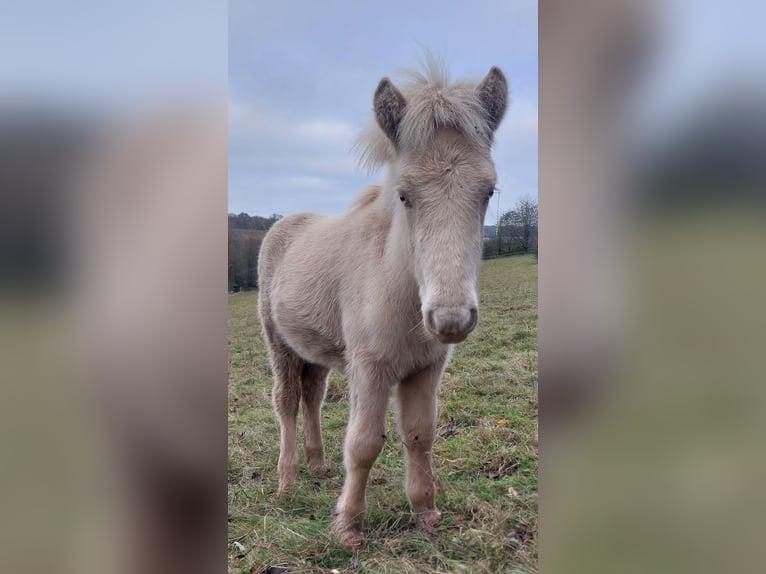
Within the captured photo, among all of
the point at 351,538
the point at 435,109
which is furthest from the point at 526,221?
the point at 351,538

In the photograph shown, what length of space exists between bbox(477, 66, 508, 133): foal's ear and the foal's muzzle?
790 millimetres

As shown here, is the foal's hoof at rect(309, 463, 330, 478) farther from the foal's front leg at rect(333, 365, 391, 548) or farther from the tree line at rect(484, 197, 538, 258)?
the tree line at rect(484, 197, 538, 258)

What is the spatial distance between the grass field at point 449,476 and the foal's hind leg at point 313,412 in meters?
0.07

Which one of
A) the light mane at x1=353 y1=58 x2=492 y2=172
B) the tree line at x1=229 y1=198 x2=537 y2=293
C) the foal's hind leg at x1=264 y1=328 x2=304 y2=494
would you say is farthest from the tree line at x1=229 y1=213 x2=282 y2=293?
the light mane at x1=353 y1=58 x2=492 y2=172

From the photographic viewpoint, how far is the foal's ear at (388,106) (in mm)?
1688

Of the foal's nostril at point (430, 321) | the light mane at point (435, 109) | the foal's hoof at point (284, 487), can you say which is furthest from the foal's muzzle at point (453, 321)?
the foal's hoof at point (284, 487)

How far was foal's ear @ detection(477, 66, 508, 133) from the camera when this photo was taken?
5.57 ft

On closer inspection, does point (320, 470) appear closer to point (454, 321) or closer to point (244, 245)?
point (244, 245)
